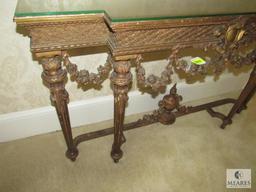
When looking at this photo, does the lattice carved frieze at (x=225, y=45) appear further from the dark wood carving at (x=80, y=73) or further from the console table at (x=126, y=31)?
the dark wood carving at (x=80, y=73)

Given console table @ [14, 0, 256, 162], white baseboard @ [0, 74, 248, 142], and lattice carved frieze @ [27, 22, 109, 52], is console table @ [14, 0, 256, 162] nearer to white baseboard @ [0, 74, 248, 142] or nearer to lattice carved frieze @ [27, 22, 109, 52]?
lattice carved frieze @ [27, 22, 109, 52]

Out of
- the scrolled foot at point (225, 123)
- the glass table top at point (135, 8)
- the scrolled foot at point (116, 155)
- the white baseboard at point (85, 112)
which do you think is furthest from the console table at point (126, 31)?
the scrolled foot at point (225, 123)

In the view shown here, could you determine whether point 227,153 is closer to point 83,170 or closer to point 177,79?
point 177,79

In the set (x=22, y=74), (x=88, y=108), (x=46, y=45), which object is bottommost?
(x=88, y=108)

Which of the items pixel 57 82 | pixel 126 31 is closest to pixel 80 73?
pixel 57 82

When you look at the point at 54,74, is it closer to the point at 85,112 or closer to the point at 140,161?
the point at 85,112

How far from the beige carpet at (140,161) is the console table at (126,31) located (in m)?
0.39

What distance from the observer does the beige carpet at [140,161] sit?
116 cm

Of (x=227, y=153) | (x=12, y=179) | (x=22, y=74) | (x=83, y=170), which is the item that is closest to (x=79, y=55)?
(x=22, y=74)

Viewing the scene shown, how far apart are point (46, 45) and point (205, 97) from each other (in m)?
1.46

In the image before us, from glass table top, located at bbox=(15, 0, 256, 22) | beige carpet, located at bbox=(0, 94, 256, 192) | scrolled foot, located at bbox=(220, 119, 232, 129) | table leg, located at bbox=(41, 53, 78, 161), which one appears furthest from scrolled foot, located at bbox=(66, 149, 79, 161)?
scrolled foot, located at bbox=(220, 119, 232, 129)

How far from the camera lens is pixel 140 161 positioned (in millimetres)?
1286

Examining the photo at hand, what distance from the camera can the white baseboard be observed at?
49.9 inches

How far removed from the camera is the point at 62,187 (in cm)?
113
